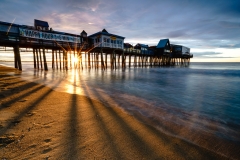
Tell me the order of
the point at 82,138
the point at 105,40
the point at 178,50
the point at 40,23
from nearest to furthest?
the point at 82,138 < the point at 105,40 < the point at 40,23 < the point at 178,50

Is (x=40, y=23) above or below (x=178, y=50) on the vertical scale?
above

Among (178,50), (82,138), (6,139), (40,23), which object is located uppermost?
(40,23)

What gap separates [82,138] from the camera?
3.01 meters

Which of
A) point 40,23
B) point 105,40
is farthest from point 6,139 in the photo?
point 40,23

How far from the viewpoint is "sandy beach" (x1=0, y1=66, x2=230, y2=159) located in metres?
2.50

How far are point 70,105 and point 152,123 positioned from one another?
11.0ft

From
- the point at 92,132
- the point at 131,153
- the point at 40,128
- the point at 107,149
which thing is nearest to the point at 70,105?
the point at 40,128

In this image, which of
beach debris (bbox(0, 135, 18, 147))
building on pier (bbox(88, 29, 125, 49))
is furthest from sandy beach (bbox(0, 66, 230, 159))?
building on pier (bbox(88, 29, 125, 49))

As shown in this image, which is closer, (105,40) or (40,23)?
(105,40)

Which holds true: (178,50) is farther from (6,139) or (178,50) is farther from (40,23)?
(6,139)

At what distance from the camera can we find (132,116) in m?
4.69

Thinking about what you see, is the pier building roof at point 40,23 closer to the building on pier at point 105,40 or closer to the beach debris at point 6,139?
the building on pier at point 105,40

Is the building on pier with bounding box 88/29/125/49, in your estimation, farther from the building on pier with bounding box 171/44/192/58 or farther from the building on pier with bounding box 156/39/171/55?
the building on pier with bounding box 171/44/192/58

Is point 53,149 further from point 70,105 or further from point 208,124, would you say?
point 208,124
